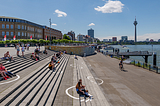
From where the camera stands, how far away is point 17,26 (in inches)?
2223

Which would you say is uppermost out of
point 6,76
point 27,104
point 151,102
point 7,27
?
point 7,27

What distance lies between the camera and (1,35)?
54375 millimetres

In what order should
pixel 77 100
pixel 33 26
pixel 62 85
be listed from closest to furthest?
pixel 77 100, pixel 62 85, pixel 33 26

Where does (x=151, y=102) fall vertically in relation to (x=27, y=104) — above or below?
below

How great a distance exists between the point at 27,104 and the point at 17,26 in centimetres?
6107

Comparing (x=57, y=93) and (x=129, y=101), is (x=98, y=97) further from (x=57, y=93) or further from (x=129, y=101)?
(x=57, y=93)

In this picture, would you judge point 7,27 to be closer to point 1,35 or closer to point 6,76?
point 1,35

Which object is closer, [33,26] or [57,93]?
[57,93]

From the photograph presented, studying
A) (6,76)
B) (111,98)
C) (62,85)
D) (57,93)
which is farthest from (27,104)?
(111,98)

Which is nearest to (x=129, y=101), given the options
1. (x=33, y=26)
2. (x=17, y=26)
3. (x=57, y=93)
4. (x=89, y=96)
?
(x=89, y=96)

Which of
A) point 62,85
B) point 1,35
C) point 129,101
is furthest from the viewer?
point 1,35

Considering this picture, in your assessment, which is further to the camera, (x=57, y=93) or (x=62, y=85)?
→ (x=62, y=85)

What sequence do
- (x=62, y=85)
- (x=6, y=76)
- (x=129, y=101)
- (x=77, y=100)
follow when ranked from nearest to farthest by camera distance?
(x=77, y=100), (x=129, y=101), (x=6, y=76), (x=62, y=85)

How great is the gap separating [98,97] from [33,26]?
7015cm
